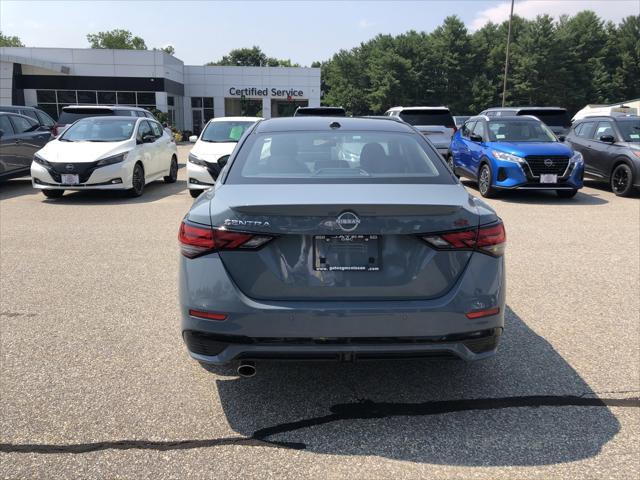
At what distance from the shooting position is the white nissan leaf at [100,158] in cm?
1051

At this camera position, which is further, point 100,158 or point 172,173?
point 172,173

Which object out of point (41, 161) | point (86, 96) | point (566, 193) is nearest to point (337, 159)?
point (41, 161)

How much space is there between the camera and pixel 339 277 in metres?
2.80

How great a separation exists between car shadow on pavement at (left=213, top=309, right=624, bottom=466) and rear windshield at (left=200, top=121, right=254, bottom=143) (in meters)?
8.88

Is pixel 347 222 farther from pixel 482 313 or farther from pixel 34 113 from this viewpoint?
pixel 34 113

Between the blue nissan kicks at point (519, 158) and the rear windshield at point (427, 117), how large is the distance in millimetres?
3914

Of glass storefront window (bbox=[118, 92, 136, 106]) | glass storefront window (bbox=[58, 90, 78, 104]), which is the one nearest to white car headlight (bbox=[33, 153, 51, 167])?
glass storefront window (bbox=[118, 92, 136, 106])

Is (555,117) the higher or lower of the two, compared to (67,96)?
lower

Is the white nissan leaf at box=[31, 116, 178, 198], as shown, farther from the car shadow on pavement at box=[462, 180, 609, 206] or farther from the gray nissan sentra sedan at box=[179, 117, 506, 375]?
the gray nissan sentra sedan at box=[179, 117, 506, 375]

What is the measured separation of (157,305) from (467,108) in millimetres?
68193

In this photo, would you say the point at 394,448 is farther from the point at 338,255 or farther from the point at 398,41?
the point at 398,41

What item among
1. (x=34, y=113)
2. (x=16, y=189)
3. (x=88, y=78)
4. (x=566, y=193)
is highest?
(x=88, y=78)

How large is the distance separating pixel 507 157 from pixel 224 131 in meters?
6.06

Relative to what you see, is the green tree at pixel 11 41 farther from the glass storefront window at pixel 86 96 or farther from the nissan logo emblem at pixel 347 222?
the nissan logo emblem at pixel 347 222
